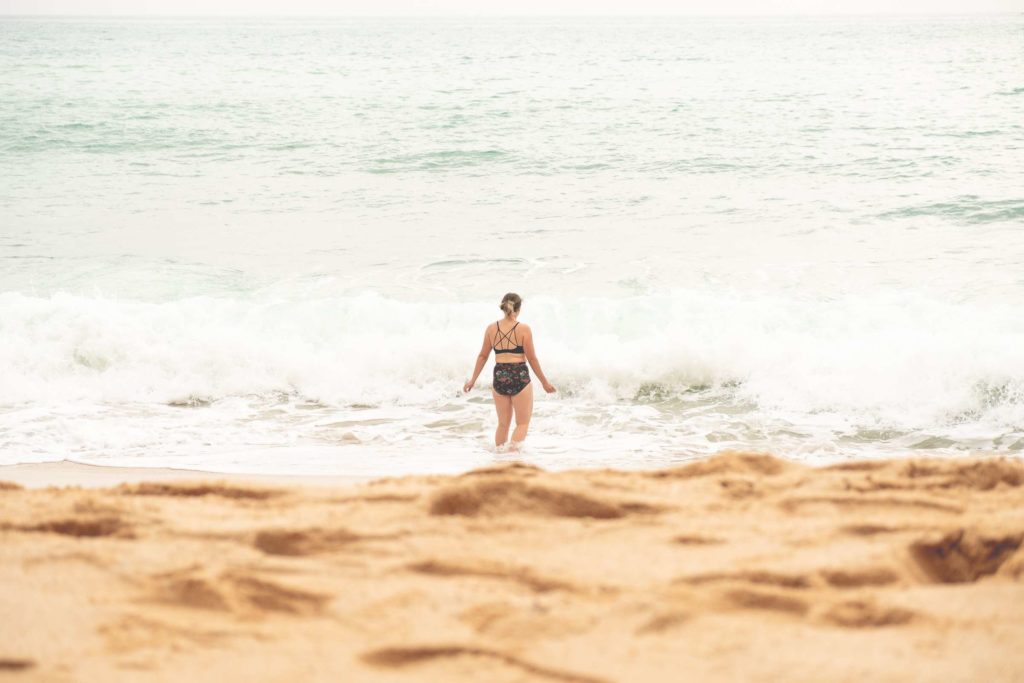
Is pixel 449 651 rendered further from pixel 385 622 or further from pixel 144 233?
pixel 144 233

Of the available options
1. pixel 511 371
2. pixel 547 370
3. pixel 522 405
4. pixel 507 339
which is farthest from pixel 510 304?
pixel 547 370

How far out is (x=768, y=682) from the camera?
85.7 inches

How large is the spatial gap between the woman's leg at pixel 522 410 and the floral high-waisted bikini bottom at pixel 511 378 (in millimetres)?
75

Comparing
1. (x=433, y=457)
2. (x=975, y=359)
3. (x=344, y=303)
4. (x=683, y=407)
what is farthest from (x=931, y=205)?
(x=433, y=457)

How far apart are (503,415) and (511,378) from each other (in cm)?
36

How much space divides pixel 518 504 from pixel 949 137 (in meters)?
23.1

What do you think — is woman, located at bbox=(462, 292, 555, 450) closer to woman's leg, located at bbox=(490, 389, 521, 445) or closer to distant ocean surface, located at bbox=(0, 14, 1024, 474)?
woman's leg, located at bbox=(490, 389, 521, 445)

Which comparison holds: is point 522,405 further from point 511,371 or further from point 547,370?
point 547,370

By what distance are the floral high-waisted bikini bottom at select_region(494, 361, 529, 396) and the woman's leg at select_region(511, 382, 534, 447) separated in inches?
3.0

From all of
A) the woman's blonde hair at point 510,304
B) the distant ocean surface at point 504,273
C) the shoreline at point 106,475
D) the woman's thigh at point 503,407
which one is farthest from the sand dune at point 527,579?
the woman's thigh at point 503,407

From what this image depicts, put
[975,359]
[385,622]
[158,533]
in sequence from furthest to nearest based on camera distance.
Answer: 1. [975,359]
2. [158,533]
3. [385,622]

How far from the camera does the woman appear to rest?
7.93 meters

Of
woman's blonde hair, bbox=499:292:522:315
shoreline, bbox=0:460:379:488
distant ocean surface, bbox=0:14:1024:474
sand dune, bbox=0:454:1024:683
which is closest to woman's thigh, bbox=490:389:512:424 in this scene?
distant ocean surface, bbox=0:14:1024:474

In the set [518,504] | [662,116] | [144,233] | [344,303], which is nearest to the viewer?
[518,504]
